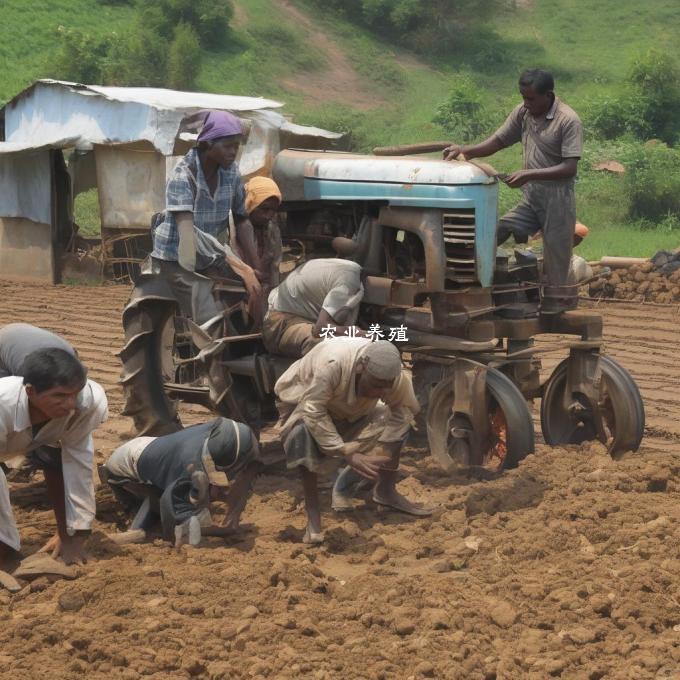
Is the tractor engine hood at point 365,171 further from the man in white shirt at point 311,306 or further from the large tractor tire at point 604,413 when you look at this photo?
the large tractor tire at point 604,413

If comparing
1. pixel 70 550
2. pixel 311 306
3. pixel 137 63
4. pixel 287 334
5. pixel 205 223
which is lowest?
pixel 70 550

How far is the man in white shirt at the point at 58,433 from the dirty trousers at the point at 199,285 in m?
1.75

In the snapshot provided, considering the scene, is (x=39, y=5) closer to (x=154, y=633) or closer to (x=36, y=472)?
(x=36, y=472)

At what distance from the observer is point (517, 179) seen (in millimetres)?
7012

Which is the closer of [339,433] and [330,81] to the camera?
[339,433]

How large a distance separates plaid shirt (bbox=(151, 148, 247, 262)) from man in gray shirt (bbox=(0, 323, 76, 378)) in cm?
151

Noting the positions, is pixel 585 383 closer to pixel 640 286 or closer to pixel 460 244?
pixel 460 244

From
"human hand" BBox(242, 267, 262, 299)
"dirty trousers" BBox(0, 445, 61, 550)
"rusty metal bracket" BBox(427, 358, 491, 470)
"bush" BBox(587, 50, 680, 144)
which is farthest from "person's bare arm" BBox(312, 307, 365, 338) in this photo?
"bush" BBox(587, 50, 680, 144)

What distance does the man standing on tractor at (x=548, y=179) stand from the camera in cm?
708

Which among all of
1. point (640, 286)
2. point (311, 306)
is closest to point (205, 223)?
point (311, 306)

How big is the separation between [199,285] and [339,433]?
1.39 metres

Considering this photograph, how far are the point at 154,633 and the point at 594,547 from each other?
2.08 metres

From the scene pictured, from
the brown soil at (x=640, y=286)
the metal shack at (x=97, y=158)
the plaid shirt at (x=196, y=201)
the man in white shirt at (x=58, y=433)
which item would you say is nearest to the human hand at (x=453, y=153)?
the plaid shirt at (x=196, y=201)

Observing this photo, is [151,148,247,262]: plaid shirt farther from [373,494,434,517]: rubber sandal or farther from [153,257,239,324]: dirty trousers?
[373,494,434,517]: rubber sandal
